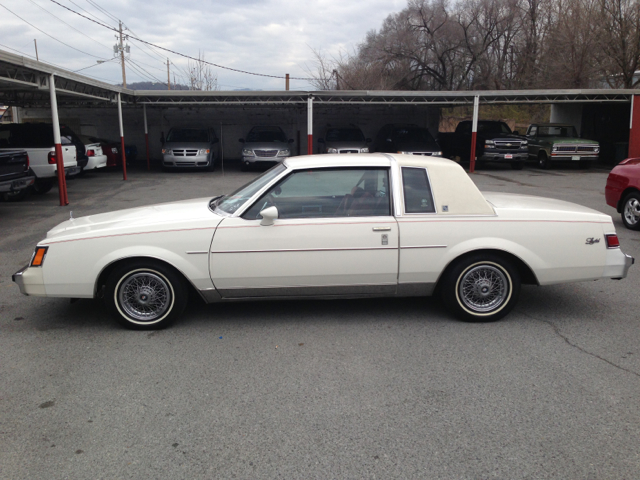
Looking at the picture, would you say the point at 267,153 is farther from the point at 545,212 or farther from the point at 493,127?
the point at 545,212

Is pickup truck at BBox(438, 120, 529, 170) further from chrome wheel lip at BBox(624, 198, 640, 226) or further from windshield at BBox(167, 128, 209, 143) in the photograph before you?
chrome wheel lip at BBox(624, 198, 640, 226)

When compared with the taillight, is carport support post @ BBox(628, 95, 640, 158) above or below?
above

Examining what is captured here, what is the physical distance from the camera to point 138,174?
20.9 m

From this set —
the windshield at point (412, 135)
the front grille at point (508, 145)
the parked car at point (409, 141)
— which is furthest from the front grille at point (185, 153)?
the front grille at point (508, 145)

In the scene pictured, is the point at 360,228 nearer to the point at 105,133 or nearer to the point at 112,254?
the point at 112,254

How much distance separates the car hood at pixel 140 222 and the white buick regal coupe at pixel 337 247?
2cm

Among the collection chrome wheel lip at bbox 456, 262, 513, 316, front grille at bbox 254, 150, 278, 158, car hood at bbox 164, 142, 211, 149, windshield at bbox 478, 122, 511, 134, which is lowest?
chrome wheel lip at bbox 456, 262, 513, 316

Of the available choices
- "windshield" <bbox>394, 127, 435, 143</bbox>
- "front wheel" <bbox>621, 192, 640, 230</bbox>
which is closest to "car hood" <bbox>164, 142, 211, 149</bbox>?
"windshield" <bbox>394, 127, 435, 143</bbox>

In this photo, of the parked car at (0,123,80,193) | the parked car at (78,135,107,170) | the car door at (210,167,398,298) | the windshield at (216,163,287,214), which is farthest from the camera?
the parked car at (78,135,107,170)

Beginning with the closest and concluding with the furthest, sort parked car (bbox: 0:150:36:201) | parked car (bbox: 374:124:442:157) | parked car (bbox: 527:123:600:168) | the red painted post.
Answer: parked car (bbox: 0:150:36:201) < the red painted post < parked car (bbox: 374:124:442:157) < parked car (bbox: 527:123:600:168)

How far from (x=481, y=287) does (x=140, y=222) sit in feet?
10.2

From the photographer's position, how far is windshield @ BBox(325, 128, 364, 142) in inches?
844

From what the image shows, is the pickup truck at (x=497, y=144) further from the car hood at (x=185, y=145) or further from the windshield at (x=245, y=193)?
the windshield at (x=245, y=193)

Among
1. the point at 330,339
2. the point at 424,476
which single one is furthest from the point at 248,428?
the point at 330,339
